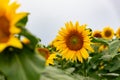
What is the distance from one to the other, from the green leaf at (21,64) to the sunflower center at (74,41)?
2018 mm

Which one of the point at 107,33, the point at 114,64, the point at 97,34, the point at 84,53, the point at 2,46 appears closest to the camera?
the point at 2,46

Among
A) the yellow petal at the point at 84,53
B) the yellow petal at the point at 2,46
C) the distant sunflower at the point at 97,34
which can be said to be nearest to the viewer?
the yellow petal at the point at 2,46

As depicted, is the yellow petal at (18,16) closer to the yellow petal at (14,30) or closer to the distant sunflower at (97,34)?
the yellow petal at (14,30)

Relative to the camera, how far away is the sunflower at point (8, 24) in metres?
0.81

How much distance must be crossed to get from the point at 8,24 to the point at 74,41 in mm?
2064

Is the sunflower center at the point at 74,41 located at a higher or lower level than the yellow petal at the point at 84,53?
higher

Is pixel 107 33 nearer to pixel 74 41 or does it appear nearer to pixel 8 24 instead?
pixel 74 41

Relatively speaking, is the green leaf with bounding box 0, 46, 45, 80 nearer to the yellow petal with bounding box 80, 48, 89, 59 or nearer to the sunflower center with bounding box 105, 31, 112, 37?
the yellow petal with bounding box 80, 48, 89, 59

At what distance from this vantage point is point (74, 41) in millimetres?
2902

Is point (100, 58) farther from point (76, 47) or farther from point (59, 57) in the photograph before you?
point (59, 57)

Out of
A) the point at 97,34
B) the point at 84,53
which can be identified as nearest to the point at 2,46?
the point at 84,53

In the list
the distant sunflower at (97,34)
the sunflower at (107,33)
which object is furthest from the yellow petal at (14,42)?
the sunflower at (107,33)

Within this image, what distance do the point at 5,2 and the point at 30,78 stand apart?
0.16 m

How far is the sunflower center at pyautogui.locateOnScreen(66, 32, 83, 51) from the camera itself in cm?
294
